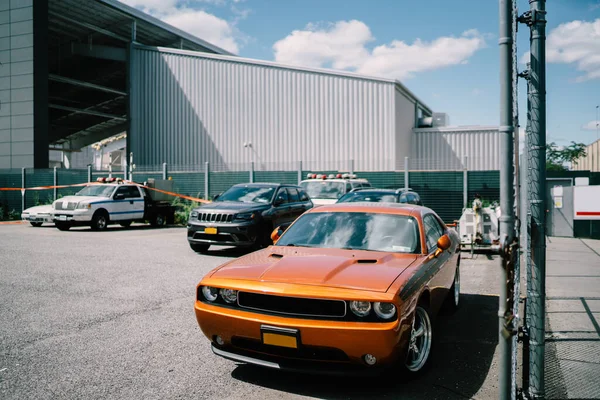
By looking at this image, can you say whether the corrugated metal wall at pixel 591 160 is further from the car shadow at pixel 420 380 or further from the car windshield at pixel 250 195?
the car shadow at pixel 420 380

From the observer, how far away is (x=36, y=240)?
13680 mm

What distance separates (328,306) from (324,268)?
0.49 metres

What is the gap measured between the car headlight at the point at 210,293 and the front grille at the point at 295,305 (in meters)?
0.30

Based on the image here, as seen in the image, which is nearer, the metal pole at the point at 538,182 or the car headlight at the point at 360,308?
the metal pole at the point at 538,182

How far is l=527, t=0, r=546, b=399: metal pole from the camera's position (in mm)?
3402

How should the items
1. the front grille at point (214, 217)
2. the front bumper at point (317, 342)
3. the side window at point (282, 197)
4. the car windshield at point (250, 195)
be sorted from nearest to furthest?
the front bumper at point (317, 342) < the front grille at point (214, 217) < the car windshield at point (250, 195) < the side window at point (282, 197)

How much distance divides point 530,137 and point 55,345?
180 inches

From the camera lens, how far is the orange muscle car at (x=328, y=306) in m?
3.61

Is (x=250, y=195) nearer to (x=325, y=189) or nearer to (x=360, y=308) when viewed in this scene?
(x=325, y=189)

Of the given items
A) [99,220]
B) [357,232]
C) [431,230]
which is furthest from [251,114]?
[357,232]

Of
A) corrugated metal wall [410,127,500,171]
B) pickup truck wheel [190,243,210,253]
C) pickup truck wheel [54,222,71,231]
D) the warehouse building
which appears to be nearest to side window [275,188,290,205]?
pickup truck wheel [190,243,210,253]

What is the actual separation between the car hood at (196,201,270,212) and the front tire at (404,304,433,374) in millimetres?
7209

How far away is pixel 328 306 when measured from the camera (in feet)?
12.3

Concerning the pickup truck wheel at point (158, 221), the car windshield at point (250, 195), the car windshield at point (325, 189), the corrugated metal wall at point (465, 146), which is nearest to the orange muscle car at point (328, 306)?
the car windshield at point (250, 195)
